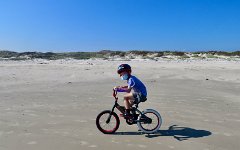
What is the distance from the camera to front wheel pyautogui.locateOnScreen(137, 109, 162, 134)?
24.9ft

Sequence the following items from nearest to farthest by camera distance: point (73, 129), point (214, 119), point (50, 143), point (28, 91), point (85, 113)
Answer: point (50, 143) → point (73, 129) → point (214, 119) → point (85, 113) → point (28, 91)

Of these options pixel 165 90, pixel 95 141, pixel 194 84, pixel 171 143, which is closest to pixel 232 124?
pixel 171 143

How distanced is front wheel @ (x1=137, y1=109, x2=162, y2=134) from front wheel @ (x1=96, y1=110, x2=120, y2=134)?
537 millimetres

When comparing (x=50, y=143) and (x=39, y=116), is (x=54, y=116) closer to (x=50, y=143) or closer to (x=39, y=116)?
(x=39, y=116)

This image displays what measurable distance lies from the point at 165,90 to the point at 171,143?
8.00 m

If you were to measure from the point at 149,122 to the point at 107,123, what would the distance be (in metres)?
0.94

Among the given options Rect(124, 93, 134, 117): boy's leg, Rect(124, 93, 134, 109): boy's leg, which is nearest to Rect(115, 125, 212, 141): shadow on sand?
Rect(124, 93, 134, 117): boy's leg

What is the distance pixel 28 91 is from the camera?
48.1 ft

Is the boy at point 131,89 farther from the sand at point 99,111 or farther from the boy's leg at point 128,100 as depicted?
the sand at point 99,111

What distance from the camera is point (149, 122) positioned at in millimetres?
7594

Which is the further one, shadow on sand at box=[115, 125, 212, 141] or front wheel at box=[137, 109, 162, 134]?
front wheel at box=[137, 109, 162, 134]

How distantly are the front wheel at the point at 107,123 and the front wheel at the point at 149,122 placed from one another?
1.76 feet

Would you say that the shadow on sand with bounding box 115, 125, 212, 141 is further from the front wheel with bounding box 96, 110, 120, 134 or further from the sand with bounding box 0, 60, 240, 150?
the front wheel with bounding box 96, 110, 120, 134

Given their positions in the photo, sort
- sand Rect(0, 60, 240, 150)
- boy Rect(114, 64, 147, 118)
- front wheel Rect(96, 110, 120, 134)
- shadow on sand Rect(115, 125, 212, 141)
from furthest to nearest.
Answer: front wheel Rect(96, 110, 120, 134), boy Rect(114, 64, 147, 118), shadow on sand Rect(115, 125, 212, 141), sand Rect(0, 60, 240, 150)
